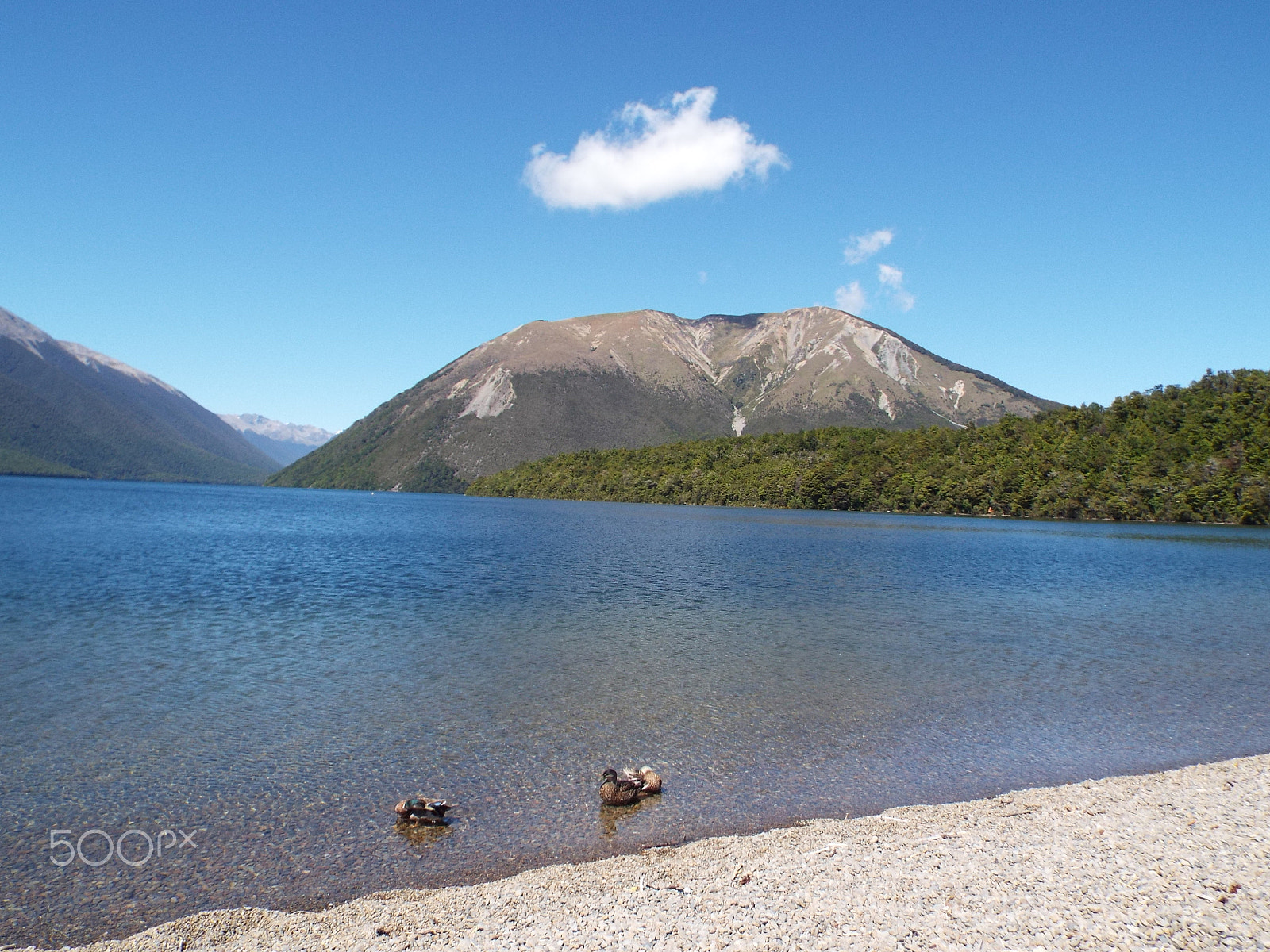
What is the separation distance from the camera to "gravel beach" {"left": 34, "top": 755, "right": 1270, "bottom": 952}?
8859 millimetres

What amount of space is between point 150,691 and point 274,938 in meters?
13.7

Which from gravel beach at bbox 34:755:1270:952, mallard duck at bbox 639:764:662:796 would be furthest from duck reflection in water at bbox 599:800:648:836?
gravel beach at bbox 34:755:1270:952

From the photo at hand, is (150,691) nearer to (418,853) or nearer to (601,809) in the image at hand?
(418,853)

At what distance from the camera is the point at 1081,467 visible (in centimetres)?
15125

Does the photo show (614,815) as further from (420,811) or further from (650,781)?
(420,811)

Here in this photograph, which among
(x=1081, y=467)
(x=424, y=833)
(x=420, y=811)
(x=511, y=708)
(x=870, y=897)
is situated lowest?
(x=424, y=833)

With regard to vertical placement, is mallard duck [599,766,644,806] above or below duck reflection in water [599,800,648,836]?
above

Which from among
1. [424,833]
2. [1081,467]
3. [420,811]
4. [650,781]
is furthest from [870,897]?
[1081,467]

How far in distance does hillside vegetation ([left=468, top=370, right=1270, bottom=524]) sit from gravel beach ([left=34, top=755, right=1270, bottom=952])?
143 m

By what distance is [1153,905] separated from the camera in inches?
379

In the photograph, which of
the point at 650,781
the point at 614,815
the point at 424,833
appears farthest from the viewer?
the point at 650,781

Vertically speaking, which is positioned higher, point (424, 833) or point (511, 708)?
point (511, 708)

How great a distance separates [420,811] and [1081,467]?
16855 centimetres

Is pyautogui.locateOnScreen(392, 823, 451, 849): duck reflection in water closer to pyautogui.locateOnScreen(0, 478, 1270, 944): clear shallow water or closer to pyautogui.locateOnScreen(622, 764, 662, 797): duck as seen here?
pyautogui.locateOnScreen(0, 478, 1270, 944): clear shallow water
